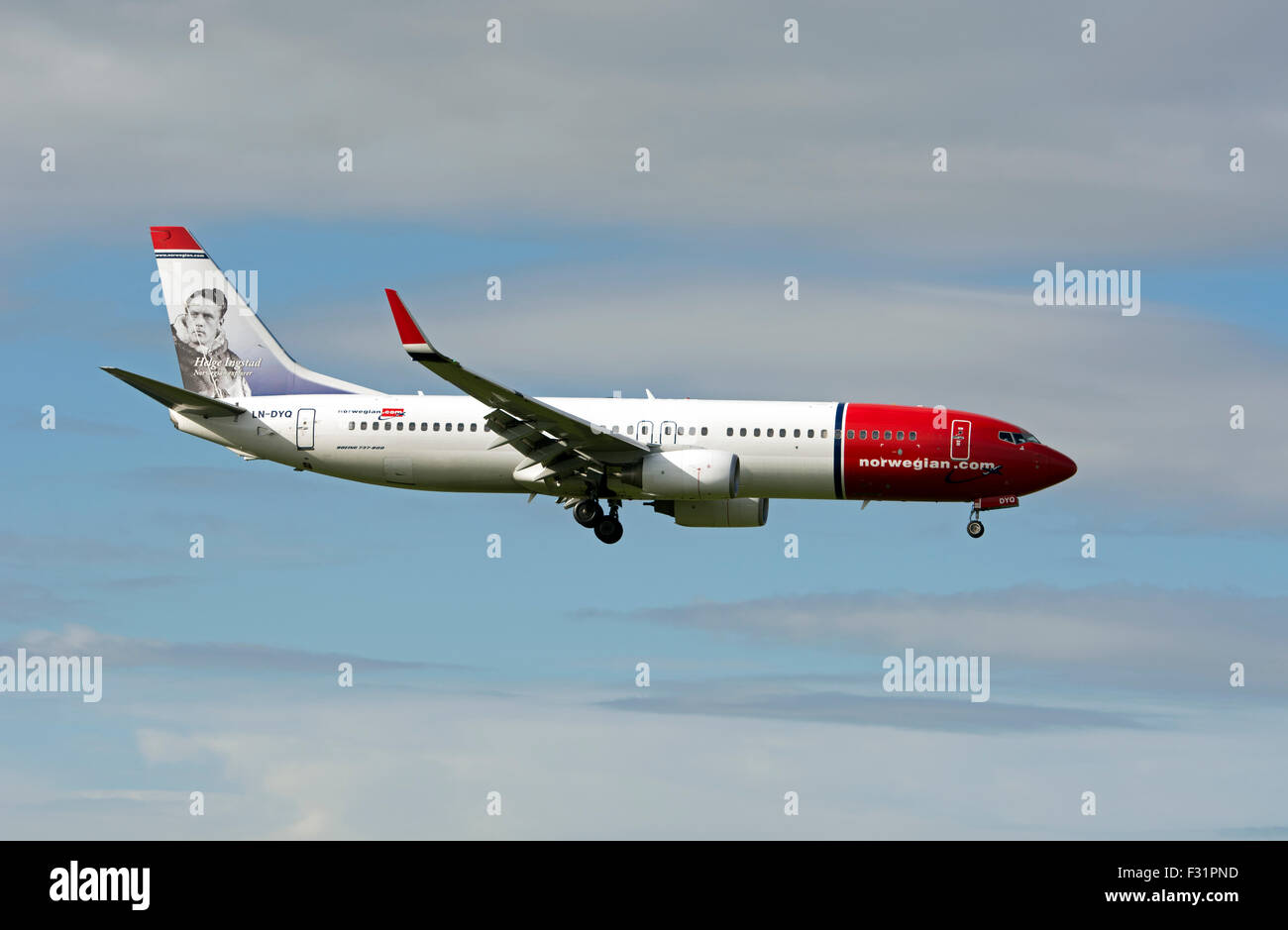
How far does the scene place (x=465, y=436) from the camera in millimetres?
63531

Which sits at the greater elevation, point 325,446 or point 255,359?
point 255,359

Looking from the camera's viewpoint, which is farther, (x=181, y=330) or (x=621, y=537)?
(x=181, y=330)

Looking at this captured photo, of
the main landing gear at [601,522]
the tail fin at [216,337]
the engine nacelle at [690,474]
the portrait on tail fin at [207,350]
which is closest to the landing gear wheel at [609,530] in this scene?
the main landing gear at [601,522]

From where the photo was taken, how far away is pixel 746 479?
63.0m

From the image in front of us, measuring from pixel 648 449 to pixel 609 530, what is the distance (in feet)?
13.6

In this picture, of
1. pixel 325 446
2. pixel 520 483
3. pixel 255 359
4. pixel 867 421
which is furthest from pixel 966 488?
pixel 255 359

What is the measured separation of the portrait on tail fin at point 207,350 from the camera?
6900 centimetres

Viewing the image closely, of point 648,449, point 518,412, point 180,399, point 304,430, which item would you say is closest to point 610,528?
point 648,449

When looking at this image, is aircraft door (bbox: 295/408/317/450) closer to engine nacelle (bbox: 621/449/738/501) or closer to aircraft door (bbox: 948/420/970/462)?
engine nacelle (bbox: 621/449/738/501)

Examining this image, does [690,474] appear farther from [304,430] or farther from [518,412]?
[304,430]

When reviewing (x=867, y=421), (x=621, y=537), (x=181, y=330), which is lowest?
(x=621, y=537)

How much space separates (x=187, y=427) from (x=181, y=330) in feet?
20.2

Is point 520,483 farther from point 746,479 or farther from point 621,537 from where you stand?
point 746,479

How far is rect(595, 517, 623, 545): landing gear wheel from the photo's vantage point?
211 ft
